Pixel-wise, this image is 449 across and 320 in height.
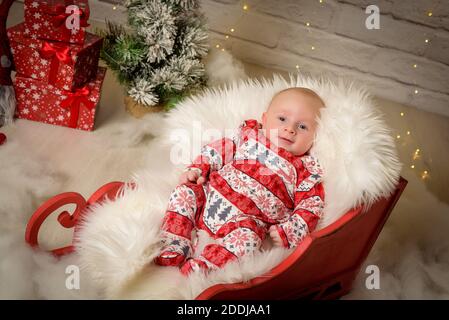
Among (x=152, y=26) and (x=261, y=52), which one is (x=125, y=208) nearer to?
(x=152, y=26)

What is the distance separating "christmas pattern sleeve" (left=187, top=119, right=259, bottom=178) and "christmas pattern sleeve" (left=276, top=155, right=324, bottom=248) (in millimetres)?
189

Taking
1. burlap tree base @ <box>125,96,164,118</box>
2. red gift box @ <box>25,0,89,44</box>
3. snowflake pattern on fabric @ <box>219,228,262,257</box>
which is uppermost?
red gift box @ <box>25,0,89,44</box>

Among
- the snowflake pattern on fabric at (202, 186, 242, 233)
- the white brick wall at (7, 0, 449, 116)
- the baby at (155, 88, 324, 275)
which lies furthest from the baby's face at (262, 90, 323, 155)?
the white brick wall at (7, 0, 449, 116)

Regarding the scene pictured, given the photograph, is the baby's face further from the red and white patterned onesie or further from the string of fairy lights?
the string of fairy lights

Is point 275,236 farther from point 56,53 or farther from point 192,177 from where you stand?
point 56,53

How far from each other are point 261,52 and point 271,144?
3.37 feet

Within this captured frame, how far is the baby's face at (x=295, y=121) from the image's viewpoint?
125 cm

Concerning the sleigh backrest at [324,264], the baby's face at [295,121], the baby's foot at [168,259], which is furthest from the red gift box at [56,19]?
the sleigh backrest at [324,264]

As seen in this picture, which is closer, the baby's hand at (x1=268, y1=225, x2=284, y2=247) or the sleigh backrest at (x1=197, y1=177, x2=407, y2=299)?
the sleigh backrest at (x1=197, y1=177, x2=407, y2=299)

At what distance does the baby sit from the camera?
45.9 inches

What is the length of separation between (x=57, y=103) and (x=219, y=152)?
2.07 ft

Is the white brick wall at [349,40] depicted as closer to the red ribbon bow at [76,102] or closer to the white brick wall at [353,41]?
the white brick wall at [353,41]
